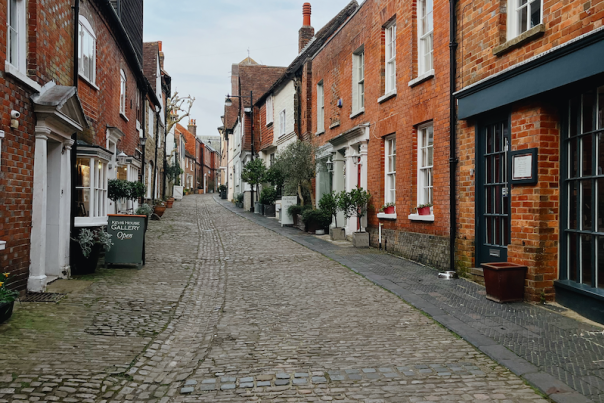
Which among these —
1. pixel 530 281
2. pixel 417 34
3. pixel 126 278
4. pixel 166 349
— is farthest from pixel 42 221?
pixel 417 34

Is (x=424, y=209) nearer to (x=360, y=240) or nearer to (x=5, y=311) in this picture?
(x=360, y=240)

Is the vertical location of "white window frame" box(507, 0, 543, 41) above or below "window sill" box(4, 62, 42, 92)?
above

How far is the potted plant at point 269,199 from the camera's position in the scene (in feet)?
79.5

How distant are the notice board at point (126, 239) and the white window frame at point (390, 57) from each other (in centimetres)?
660

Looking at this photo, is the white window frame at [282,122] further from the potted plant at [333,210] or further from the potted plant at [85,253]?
the potted plant at [85,253]

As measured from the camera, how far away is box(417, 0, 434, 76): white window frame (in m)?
10.0

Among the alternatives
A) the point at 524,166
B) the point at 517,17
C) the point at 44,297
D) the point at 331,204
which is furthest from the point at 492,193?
the point at 44,297

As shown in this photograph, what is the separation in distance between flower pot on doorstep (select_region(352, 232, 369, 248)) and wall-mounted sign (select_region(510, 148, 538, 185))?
613 centimetres

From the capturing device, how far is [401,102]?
1103 cm

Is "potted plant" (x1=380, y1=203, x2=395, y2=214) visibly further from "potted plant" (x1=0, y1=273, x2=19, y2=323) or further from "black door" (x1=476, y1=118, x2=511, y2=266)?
"potted plant" (x1=0, y1=273, x2=19, y2=323)

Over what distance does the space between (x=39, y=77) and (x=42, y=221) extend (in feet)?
6.99

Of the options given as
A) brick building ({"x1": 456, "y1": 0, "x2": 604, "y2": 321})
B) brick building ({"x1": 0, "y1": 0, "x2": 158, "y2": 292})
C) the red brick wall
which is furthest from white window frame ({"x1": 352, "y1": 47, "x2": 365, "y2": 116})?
brick building ({"x1": 0, "y1": 0, "x2": 158, "y2": 292})

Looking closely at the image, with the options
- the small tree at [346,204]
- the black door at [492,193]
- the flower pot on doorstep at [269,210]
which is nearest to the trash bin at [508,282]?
the black door at [492,193]

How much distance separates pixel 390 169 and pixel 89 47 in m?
7.47
